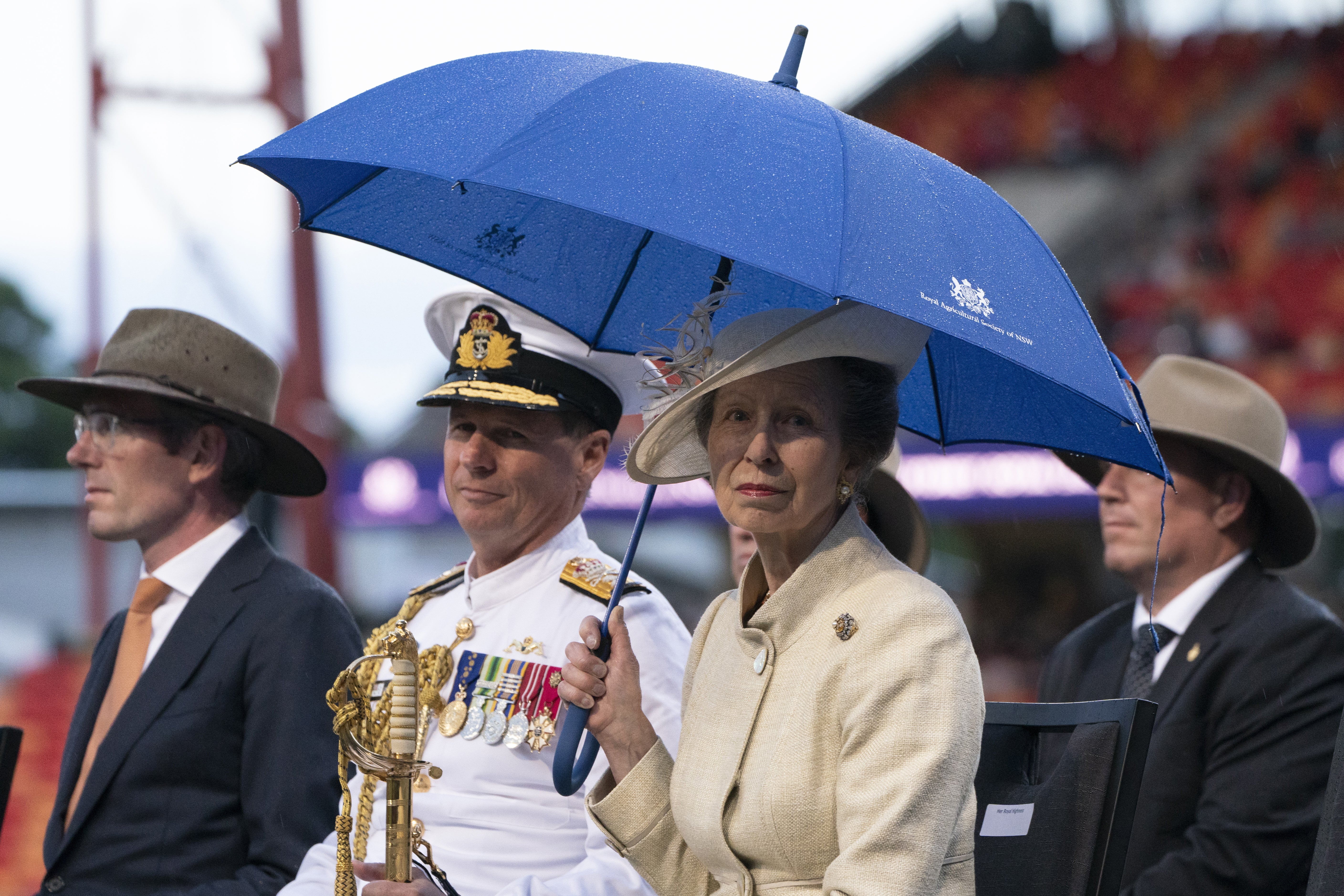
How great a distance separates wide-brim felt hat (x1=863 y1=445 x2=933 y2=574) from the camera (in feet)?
11.1

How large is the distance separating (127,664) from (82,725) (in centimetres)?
16

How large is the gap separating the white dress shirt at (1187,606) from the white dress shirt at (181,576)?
2160 millimetres

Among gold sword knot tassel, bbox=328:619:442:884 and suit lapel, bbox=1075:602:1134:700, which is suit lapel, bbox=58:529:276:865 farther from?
Result: suit lapel, bbox=1075:602:1134:700

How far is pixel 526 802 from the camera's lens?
2.75m

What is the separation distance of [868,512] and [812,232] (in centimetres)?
160

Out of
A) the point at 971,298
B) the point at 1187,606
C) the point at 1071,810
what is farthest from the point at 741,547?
the point at 971,298

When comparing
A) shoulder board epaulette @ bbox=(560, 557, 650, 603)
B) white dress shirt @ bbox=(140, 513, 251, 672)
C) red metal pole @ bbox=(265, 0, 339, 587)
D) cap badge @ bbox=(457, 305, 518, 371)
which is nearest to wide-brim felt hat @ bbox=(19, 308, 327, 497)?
white dress shirt @ bbox=(140, 513, 251, 672)

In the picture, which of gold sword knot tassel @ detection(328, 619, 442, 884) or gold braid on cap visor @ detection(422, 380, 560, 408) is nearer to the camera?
gold sword knot tassel @ detection(328, 619, 442, 884)

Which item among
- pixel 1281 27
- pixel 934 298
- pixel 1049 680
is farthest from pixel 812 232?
pixel 1281 27

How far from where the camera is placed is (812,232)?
188 centimetres

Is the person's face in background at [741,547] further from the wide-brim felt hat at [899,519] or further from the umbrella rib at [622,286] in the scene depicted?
the umbrella rib at [622,286]

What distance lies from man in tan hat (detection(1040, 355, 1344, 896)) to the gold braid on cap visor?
49.3 inches

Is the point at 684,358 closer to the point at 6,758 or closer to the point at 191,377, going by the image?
the point at 191,377

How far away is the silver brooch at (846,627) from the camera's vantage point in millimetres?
2166
